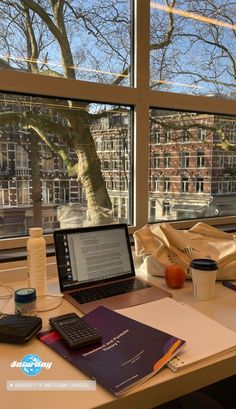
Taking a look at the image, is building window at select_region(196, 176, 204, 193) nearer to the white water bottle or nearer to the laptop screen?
the laptop screen

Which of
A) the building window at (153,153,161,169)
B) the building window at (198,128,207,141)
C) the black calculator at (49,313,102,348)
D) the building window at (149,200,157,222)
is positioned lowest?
the black calculator at (49,313,102,348)

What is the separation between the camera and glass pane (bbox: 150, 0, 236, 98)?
1.79 m

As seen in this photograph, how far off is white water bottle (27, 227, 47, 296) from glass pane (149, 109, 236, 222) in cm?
87

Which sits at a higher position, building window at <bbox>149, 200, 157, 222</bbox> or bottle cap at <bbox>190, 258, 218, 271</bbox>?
building window at <bbox>149, 200, 157, 222</bbox>

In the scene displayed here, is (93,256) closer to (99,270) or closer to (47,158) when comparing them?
(99,270)

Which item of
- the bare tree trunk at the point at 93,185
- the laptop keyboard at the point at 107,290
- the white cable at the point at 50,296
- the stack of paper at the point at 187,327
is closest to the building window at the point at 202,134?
the bare tree trunk at the point at 93,185

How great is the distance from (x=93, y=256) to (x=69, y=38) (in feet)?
3.61

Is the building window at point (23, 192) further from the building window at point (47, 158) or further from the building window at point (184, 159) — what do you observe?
the building window at point (184, 159)

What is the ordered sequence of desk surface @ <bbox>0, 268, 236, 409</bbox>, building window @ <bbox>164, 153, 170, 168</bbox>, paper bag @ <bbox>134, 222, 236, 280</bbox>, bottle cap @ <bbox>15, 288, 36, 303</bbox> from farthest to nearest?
building window @ <bbox>164, 153, 170, 168</bbox>, paper bag @ <bbox>134, 222, 236, 280</bbox>, bottle cap @ <bbox>15, 288, 36, 303</bbox>, desk surface @ <bbox>0, 268, 236, 409</bbox>

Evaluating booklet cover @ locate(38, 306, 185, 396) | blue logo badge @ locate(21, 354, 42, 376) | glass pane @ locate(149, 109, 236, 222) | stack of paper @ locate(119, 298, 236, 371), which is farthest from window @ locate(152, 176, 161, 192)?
blue logo badge @ locate(21, 354, 42, 376)

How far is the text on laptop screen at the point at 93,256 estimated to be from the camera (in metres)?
1.14

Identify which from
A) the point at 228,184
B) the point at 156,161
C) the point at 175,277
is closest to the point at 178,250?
the point at 175,277

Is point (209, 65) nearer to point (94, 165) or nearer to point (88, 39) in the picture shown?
point (88, 39)

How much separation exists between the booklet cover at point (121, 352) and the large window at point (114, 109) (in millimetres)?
801
